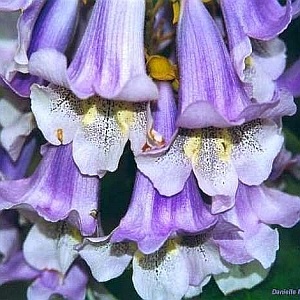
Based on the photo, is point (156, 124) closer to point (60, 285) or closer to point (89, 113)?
point (89, 113)

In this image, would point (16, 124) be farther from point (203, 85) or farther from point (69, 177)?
point (203, 85)

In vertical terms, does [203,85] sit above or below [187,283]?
above

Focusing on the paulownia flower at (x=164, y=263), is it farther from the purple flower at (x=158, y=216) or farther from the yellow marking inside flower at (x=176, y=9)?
the yellow marking inside flower at (x=176, y=9)

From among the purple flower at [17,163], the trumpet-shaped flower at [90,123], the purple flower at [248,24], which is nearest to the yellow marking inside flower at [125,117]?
the trumpet-shaped flower at [90,123]

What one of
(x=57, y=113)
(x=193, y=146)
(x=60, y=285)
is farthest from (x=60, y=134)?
(x=60, y=285)

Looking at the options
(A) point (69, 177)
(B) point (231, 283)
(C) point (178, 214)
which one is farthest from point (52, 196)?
(B) point (231, 283)

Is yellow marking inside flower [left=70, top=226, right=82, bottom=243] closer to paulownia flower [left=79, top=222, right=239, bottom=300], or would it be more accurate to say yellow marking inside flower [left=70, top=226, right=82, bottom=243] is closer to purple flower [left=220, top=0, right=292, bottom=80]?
paulownia flower [left=79, top=222, right=239, bottom=300]

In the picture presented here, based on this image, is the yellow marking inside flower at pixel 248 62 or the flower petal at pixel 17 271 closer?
the yellow marking inside flower at pixel 248 62
